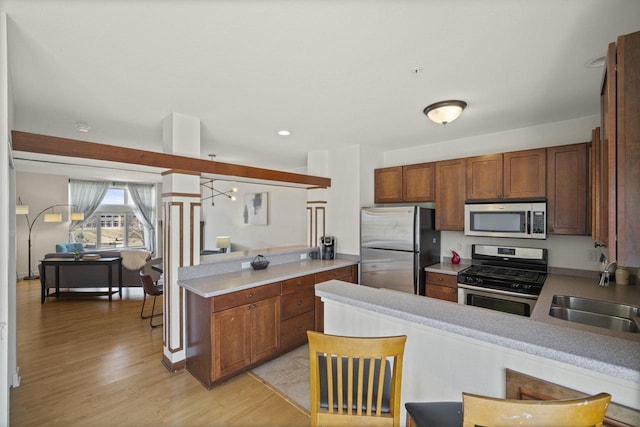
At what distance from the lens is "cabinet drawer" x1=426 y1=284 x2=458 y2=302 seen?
318 cm

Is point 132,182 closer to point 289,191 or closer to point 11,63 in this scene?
point 289,191

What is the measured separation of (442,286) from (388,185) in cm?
154

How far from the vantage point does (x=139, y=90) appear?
2.21 meters

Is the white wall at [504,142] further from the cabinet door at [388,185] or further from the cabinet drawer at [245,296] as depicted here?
the cabinet drawer at [245,296]

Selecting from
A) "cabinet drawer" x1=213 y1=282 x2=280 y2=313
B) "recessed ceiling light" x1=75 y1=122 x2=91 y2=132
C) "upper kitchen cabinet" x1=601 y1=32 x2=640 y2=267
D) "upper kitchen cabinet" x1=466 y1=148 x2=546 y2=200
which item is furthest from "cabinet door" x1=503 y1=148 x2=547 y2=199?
"recessed ceiling light" x1=75 y1=122 x2=91 y2=132

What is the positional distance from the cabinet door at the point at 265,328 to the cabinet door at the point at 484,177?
2.56 meters

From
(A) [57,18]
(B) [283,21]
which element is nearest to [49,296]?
(A) [57,18]

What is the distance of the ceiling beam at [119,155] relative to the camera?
1.93m

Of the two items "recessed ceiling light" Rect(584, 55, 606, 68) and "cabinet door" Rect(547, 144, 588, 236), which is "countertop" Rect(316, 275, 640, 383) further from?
"recessed ceiling light" Rect(584, 55, 606, 68)

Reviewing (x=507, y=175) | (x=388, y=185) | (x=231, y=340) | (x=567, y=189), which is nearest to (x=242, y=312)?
(x=231, y=340)

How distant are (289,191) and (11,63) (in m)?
4.31

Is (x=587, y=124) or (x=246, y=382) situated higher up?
(x=587, y=124)

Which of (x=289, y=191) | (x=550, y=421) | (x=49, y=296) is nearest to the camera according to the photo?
(x=550, y=421)

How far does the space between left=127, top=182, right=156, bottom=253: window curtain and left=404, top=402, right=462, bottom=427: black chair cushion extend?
8.88m
